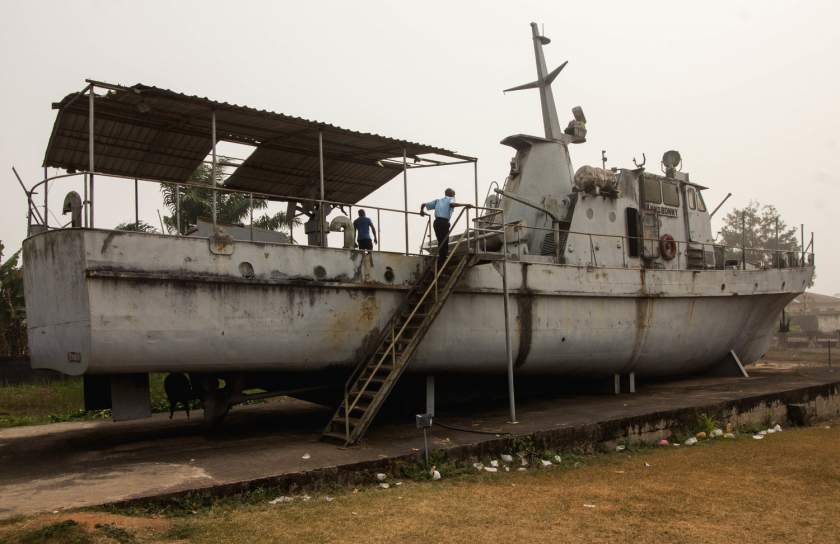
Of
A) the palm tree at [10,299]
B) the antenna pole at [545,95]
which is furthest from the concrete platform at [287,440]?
the palm tree at [10,299]

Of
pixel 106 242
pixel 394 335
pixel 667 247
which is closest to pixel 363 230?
pixel 394 335

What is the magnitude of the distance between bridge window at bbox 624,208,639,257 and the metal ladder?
16.1 feet

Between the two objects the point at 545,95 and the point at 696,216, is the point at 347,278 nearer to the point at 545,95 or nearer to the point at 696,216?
the point at 545,95

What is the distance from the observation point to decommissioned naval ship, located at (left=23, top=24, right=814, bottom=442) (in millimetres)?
8711

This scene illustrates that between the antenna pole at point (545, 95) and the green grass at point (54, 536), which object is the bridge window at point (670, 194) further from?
the green grass at point (54, 536)

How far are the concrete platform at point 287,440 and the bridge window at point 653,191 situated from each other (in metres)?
4.15

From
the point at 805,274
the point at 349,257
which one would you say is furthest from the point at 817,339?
Result: the point at 349,257

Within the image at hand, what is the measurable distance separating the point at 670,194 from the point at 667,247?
1.45m

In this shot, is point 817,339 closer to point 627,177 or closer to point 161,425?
point 627,177

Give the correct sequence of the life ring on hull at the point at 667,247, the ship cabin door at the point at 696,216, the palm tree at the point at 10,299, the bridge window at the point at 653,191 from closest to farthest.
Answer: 1. the life ring on hull at the point at 667,247
2. the bridge window at the point at 653,191
3. the ship cabin door at the point at 696,216
4. the palm tree at the point at 10,299

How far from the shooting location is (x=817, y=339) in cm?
3447

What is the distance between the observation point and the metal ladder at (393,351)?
9039mm

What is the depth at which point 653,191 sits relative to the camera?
49.8ft

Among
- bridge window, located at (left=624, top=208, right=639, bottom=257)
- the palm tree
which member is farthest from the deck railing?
the palm tree
